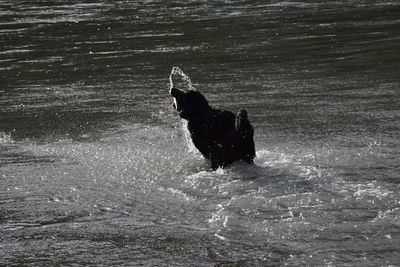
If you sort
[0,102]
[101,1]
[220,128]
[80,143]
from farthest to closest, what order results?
[101,1], [0,102], [80,143], [220,128]

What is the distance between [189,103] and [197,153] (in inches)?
28.1

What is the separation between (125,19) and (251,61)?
7311mm

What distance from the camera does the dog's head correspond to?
29.9ft

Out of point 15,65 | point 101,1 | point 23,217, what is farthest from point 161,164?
point 101,1

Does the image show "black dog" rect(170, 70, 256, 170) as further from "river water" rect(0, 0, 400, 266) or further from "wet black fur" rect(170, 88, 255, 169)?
"river water" rect(0, 0, 400, 266)

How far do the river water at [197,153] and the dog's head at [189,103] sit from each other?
0.53 metres

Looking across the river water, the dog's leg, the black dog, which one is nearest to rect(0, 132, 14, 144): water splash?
the river water

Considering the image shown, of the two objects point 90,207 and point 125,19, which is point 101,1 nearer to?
point 125,19

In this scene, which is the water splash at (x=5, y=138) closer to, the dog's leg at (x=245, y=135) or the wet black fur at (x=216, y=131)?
the wet black fur at (x=216, y=131)

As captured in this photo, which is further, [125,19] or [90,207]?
[125,19]

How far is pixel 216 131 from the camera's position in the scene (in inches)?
353

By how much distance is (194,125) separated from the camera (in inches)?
358

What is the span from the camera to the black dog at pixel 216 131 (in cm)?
859

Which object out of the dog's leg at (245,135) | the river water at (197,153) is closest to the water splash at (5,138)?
the river water at (197,153)
